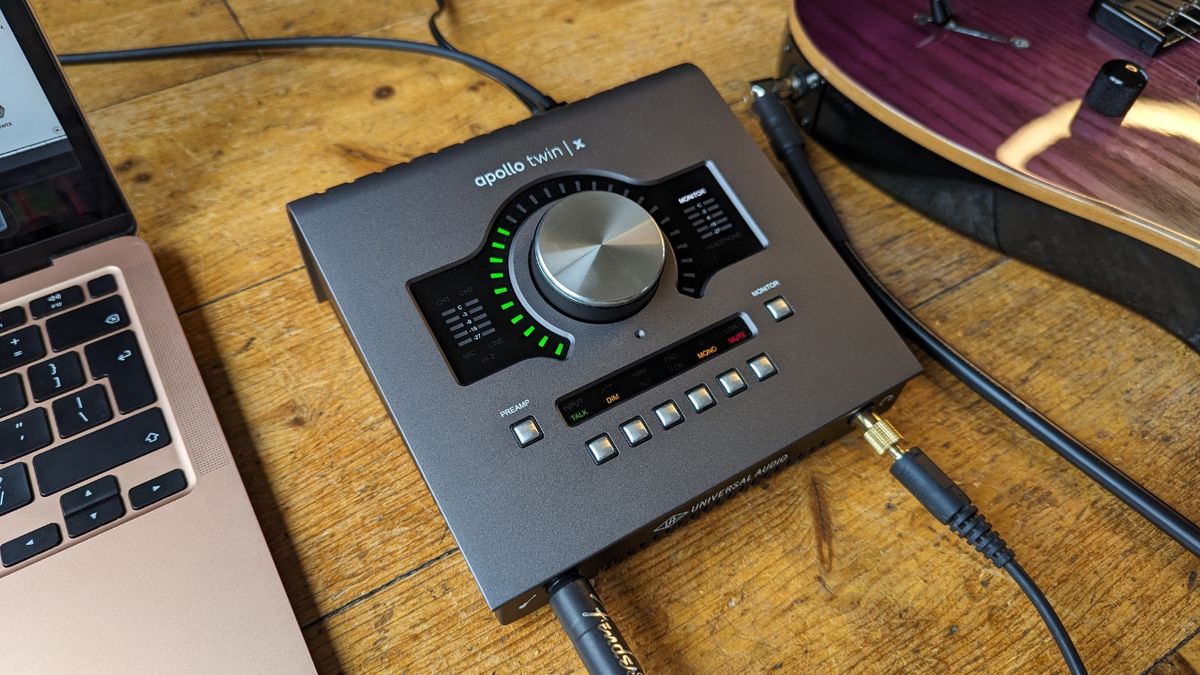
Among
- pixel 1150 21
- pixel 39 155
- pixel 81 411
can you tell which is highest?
pixel 39 155

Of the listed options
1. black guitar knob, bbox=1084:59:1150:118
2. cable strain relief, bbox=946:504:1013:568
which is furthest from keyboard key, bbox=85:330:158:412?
black guitar knob, bbox=1084:59:1150:118

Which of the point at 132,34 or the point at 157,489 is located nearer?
the point at 157,489

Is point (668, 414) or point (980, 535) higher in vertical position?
point (668, 414)

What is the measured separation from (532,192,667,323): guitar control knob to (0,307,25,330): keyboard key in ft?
0.81

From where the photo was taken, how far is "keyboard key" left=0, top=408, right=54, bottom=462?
0.36 meters

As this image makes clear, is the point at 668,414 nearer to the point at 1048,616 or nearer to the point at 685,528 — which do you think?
the point at 685,528

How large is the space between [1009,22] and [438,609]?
496 mm

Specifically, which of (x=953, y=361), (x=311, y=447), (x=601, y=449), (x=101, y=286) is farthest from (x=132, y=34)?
(x=953, y=361)

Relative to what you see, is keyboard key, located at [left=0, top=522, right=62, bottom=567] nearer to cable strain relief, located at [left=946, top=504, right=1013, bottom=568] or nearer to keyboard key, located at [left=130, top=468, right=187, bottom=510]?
keyboard key, located at [left=130, top=468, right=187, bottom=510]

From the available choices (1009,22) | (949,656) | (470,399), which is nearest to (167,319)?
(470,399)

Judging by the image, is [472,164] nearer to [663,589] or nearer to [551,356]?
[551,356]

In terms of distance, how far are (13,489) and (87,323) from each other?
0.09 meters

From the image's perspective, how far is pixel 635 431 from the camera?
382 mm

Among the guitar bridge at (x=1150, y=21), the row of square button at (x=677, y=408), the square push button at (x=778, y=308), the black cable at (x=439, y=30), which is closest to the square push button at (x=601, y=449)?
the row of square button at (x=677, y=408)
